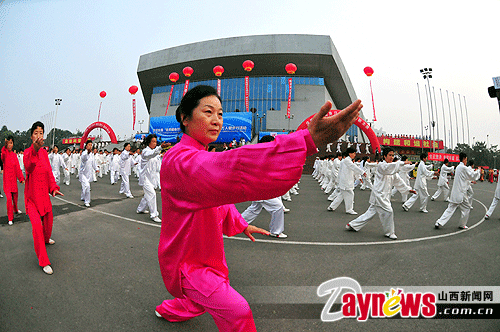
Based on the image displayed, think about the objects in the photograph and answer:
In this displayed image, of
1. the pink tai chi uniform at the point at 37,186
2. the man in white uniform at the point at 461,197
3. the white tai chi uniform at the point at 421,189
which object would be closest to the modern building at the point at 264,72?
the white tai chi uniform at the point at 421,189

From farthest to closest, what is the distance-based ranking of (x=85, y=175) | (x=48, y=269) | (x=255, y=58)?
(x=255, y=58)
(x=85, y=175)
(x=48, y=269)

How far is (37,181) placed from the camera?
3.61 meters

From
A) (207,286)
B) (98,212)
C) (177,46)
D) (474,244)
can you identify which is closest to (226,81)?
(177,46)

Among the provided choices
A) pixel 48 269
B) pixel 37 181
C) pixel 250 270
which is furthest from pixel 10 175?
pixel 250 270

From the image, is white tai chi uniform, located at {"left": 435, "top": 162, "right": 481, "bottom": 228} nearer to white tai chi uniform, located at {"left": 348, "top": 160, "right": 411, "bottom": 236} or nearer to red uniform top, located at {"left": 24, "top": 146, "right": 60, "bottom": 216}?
white tai chi uniform, located at {"left": 348, "top": 160, "right": 411, "bottom": 236}

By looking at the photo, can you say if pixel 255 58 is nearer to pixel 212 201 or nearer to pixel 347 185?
pixel 347 185

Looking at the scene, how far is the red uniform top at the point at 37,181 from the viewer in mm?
3551

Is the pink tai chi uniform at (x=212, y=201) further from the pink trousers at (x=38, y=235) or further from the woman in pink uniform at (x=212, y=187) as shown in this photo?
the pink trousers at (x=38, y=235)

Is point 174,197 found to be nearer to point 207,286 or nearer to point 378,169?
point 207,286

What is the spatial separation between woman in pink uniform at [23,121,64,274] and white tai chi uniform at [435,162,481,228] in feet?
→ 25.3

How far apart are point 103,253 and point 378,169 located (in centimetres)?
598

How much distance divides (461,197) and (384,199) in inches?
98.9

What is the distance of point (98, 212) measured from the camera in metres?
6.94

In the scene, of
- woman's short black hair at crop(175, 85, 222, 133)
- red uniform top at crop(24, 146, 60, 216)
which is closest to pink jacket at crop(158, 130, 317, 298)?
woman's short black hair at crop(175, 85, 222, 133)
